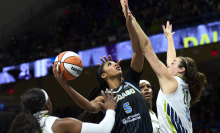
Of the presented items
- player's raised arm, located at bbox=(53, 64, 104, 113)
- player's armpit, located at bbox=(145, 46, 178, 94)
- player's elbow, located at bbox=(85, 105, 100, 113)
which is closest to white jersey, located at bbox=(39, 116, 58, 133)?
player's raised arm, located at bbox=(53, 64, 104, 113)

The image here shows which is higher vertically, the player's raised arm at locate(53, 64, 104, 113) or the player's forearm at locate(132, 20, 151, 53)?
the player's forearm at locate(132, 20, 151, 53)

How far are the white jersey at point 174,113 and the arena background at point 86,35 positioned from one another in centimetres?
670

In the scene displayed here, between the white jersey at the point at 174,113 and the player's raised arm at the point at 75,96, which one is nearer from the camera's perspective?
the player's raised arm at the point at 75,96

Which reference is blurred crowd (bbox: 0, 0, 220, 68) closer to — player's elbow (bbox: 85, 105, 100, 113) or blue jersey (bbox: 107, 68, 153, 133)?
blue jersey (bbox: 107, 68, 153, 133)

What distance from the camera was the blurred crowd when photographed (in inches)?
446

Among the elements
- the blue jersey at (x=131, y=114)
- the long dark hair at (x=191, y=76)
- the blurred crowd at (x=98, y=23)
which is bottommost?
the blue jersey at (x=131, y=114)

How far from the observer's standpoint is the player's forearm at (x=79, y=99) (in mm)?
3311

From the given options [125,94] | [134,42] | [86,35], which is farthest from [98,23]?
[125,94]

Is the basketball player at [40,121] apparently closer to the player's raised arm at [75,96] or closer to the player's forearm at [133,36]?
the player's raised arm at [75,96]

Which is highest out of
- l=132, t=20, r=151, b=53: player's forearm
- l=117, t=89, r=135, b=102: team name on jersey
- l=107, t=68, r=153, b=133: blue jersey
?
l=132, t=20, r=151, b=53: player's forearm

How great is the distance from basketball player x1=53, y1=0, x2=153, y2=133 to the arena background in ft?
21.7

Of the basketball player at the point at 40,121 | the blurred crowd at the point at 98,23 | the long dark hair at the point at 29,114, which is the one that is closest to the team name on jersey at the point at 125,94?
the basketball player at the point at 40,121

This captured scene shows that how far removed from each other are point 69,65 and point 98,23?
39.8 feet

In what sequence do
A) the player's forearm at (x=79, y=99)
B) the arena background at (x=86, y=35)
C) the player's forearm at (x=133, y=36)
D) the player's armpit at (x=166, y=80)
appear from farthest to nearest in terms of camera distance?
the arena background at (x=86, y=35) → the player's forearm at (x=133, y=36) → the player's armpit at (x=166, y=80) → the player's forearm at (x=79, y=99)
